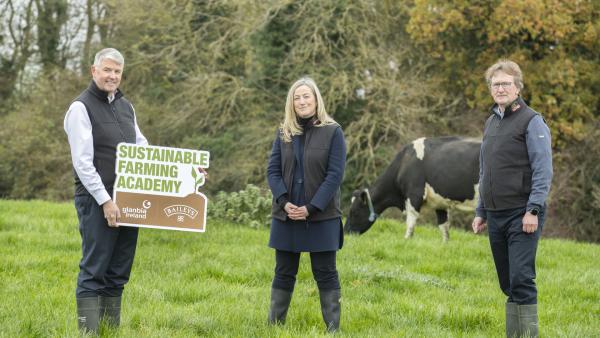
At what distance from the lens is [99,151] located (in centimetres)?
516

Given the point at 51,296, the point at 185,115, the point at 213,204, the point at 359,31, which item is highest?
the point at 359,31

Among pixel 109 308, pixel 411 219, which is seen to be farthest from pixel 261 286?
pixel 411 219

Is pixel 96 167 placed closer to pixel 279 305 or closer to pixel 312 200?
pixel 312 200

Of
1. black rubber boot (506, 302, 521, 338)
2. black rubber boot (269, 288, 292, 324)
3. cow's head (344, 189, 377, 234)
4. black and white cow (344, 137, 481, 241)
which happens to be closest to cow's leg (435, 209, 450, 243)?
black and white cow (344, 137, 481, 241)

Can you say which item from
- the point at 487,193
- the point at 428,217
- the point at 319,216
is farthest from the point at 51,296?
the point at 428,217

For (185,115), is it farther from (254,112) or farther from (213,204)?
(213,204)

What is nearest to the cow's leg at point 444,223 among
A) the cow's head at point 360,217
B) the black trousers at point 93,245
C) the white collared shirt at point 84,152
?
the cow's head at point 360,217

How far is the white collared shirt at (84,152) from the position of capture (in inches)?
196

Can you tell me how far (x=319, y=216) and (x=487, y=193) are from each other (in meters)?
1.30

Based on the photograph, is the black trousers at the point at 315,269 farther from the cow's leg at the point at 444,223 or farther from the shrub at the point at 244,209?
the cow's leg at the point at 444,223

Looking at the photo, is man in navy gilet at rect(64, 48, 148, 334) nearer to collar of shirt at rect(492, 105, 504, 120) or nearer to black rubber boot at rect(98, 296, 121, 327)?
black rubber boot at rect(98, 296, 121, 327)

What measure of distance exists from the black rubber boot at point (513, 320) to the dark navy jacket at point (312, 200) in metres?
1.42

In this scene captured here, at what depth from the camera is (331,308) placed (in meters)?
5.72

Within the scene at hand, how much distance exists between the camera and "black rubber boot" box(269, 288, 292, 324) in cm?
586
